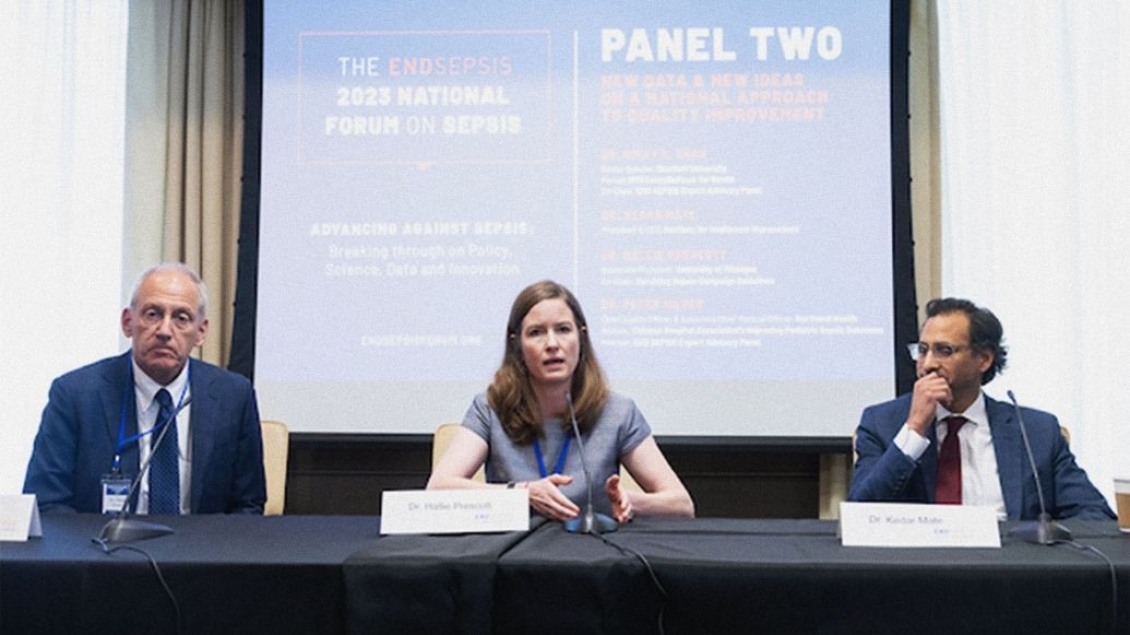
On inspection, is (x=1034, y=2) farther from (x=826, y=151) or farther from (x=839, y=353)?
(x=839, y=353)

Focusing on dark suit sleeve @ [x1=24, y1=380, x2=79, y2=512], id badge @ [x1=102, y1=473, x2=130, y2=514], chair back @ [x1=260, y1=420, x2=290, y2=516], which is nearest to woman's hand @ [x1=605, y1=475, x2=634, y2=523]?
id badge @ [x1=102, y1=473, x2=130, y2=514]

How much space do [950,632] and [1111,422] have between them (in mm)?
2812

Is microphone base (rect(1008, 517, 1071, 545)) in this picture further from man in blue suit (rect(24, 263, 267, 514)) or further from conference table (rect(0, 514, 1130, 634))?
man in blue suit (rect(24, 263, 267, 514))

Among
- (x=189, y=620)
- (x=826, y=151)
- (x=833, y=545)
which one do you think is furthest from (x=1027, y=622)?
(x=826, y=151)

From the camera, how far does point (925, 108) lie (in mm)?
4094

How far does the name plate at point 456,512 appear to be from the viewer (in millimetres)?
1888

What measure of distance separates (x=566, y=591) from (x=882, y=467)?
1.27m

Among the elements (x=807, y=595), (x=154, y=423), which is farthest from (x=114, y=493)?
Result: (x=807, y=595)

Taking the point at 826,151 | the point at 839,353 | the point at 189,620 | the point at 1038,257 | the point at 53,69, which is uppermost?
the point at 53,69

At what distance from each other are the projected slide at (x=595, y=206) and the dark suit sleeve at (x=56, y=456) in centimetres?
136

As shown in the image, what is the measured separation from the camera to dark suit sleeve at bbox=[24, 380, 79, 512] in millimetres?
2631

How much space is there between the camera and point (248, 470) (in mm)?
2887

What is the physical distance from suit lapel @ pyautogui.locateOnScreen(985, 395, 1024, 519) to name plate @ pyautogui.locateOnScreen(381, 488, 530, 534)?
1.29 m

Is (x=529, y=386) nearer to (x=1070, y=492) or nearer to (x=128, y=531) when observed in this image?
(x=128, y=531)
